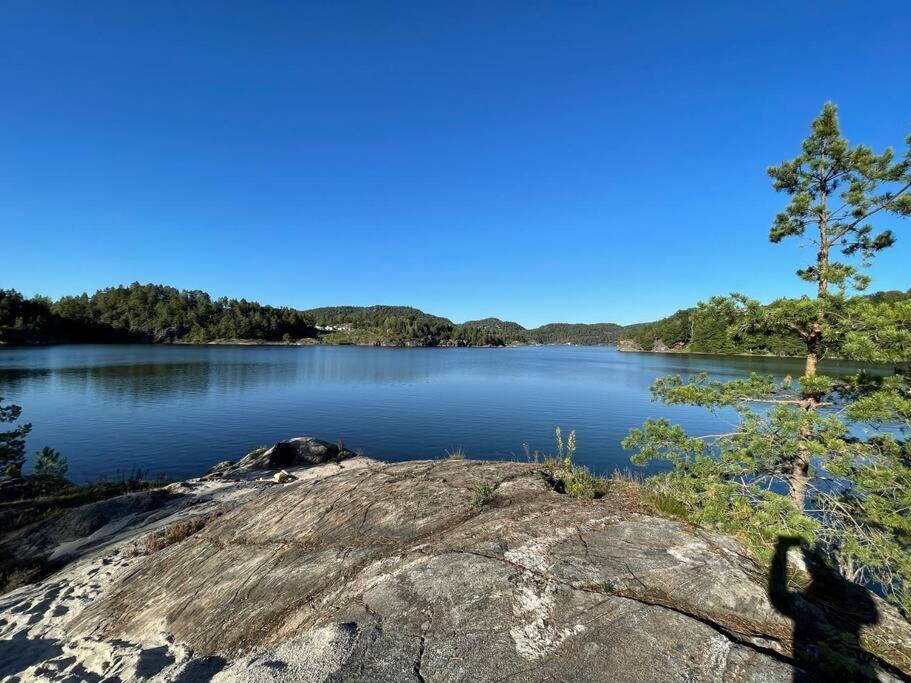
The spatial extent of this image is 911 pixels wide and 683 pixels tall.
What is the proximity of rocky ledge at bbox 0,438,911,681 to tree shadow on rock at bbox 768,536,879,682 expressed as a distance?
14 cm

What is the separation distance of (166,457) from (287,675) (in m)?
27.8

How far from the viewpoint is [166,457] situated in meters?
26.3

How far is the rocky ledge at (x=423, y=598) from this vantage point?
4.42 meters

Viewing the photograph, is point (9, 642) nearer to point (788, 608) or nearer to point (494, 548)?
point (494, 548)

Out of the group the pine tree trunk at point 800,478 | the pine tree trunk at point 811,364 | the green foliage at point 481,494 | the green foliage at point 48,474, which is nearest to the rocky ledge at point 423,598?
the green foliage at point 481,494

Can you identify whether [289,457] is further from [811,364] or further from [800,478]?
[811,364]

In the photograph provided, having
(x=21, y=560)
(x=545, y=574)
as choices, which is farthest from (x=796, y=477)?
(x=21, y=560)

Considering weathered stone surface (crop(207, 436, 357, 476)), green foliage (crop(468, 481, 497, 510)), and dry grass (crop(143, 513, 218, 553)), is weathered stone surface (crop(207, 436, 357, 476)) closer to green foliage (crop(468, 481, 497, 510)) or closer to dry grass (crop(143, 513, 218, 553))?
dry grass (crop(143, 513, 218, 553))

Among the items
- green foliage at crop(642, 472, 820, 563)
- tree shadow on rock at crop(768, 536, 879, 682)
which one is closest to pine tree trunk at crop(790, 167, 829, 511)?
green foliage at crop(642, 472, 820, 563)

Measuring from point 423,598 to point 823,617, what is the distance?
4.81 metres

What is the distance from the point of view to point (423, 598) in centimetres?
545

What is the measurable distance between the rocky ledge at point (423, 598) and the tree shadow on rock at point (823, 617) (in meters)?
0.14

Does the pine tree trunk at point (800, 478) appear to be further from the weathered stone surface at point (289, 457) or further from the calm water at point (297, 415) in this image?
the weathered stone surface at point (289, 457)

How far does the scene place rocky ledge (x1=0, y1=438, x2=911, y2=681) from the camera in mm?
4422
